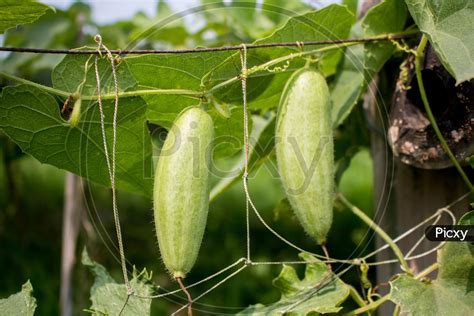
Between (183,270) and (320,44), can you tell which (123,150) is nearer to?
(183,270)

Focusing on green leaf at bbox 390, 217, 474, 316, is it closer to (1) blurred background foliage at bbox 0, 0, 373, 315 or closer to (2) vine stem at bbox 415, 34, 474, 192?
(2) vine stem at bbox 415, 34, 474, 192

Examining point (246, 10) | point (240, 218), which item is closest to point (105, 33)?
point (246, 10)

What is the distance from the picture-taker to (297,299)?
46.4 inches

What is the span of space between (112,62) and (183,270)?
332 millimetres

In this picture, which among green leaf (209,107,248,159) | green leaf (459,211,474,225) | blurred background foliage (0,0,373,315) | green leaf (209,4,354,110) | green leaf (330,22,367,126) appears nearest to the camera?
green leaf (459,211,474,225)

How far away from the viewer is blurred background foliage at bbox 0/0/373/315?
88.7 inches

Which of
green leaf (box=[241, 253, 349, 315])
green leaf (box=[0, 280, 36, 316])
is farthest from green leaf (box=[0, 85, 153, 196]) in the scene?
green leaf (box=[241, 253, 349, 315])

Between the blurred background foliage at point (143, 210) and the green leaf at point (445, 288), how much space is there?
Result: 564mm

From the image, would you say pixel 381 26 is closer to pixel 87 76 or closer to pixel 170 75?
pixel 170 75

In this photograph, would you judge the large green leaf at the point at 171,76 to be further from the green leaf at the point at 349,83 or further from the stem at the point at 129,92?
the green leaf at the point at 349,83

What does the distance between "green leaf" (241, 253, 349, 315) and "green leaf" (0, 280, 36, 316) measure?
36 cm

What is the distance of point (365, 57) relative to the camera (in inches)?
51.3

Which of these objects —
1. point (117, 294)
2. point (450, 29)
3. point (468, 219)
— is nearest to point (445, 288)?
point (468, 219)

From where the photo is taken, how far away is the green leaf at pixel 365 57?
1.26 m
